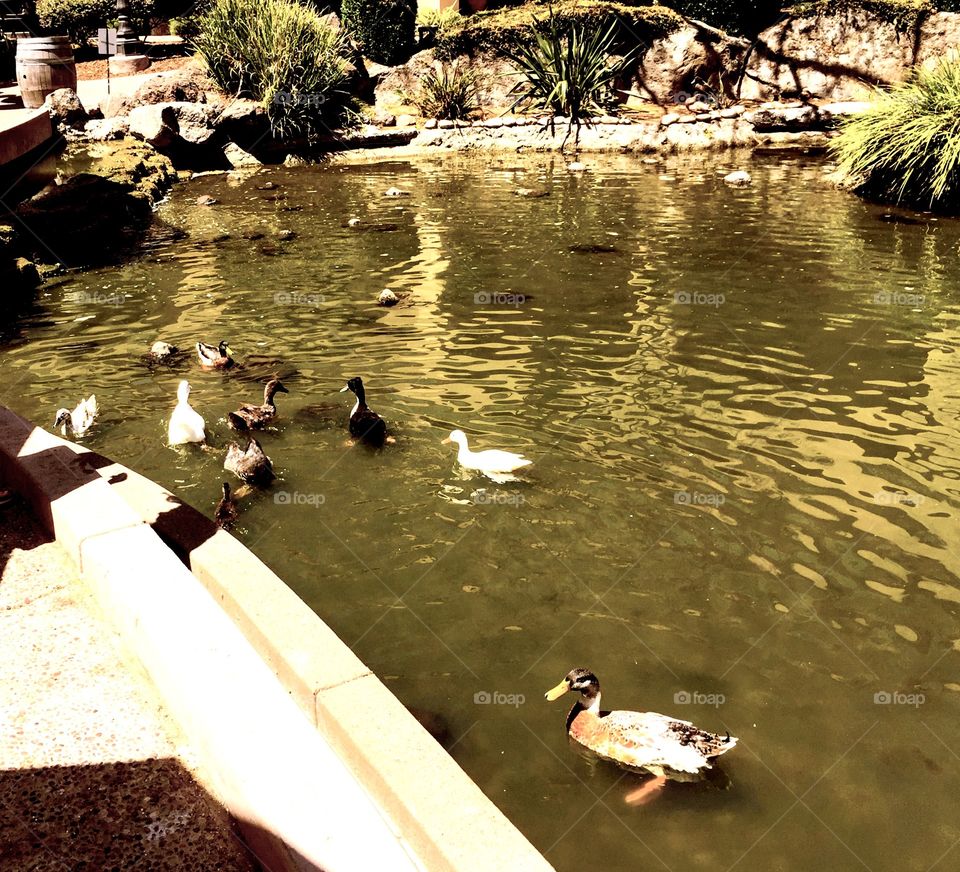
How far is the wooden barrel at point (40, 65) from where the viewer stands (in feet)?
56.2

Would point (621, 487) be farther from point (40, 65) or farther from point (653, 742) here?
point (40, 65)

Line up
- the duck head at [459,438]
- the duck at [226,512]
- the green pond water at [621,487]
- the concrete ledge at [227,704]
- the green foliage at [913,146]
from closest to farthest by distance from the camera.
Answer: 1. the concrete ledge at [227,704]
2. the green pond water at [621,487]
3. the duck at [226,512]
4. the duck head at [459,438]
5. the green foliage at [913,146]

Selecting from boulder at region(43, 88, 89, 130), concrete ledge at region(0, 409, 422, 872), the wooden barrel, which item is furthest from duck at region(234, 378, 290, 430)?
boulder at region(43, 88, 89, 130)

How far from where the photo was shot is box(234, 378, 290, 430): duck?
8000 millimetres

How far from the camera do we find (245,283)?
1285 centimetres

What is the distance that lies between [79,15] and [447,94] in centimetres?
A: 1481

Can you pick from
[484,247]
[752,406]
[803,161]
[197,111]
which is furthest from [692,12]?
[752,406]

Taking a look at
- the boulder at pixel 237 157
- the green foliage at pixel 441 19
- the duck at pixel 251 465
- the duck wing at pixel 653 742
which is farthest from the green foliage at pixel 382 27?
the duck wing at pixel 653 742

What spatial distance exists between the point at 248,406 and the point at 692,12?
25.0m

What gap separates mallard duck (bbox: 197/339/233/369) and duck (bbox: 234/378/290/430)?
1.29 meters

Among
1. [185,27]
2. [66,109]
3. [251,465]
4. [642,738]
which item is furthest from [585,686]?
[185,27]

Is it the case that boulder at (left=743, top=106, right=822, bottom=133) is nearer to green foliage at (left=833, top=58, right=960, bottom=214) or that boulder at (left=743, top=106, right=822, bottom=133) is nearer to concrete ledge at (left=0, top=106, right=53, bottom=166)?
green foliage at (left=833, top=58, right=960, bottom=214)

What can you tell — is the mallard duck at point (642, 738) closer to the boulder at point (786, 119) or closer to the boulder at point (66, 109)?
the boulder at point (66, 109)

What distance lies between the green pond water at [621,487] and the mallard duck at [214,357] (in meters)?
0.22
